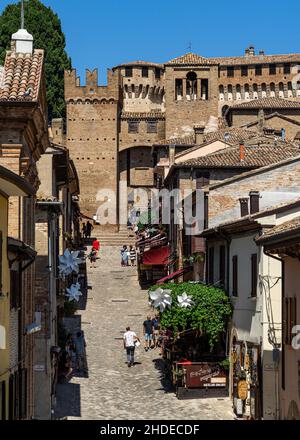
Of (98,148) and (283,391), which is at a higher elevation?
(98,148)

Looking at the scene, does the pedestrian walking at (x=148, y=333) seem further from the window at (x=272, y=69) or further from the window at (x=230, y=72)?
the window at (x=230, y=72)

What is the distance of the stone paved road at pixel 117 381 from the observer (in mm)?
27219

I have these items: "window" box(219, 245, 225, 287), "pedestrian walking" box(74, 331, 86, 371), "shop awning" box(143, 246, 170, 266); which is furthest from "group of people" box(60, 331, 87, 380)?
"shop awning" box(143, 246, 170, 266)

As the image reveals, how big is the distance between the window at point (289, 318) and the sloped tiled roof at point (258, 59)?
280 feet

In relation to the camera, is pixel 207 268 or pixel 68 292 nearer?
pixel 68 292

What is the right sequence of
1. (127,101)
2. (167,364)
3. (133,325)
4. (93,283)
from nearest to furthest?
(167,364) → (133,325) → (93,283) → (127,101)

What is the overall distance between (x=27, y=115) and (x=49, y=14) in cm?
7311

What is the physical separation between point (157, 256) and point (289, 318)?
30.2 meters

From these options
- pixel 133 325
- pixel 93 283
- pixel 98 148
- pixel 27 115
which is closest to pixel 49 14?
pixel 98 148

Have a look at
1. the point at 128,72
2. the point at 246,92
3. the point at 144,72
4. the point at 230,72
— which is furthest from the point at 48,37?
the point at 246,92

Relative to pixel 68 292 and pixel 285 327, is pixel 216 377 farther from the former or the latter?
pixel 285 327

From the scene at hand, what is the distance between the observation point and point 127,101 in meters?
102

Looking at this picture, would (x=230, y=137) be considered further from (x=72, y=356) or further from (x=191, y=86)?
(x=191, y=86)

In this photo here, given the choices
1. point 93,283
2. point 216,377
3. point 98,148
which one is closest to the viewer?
point 216,377
